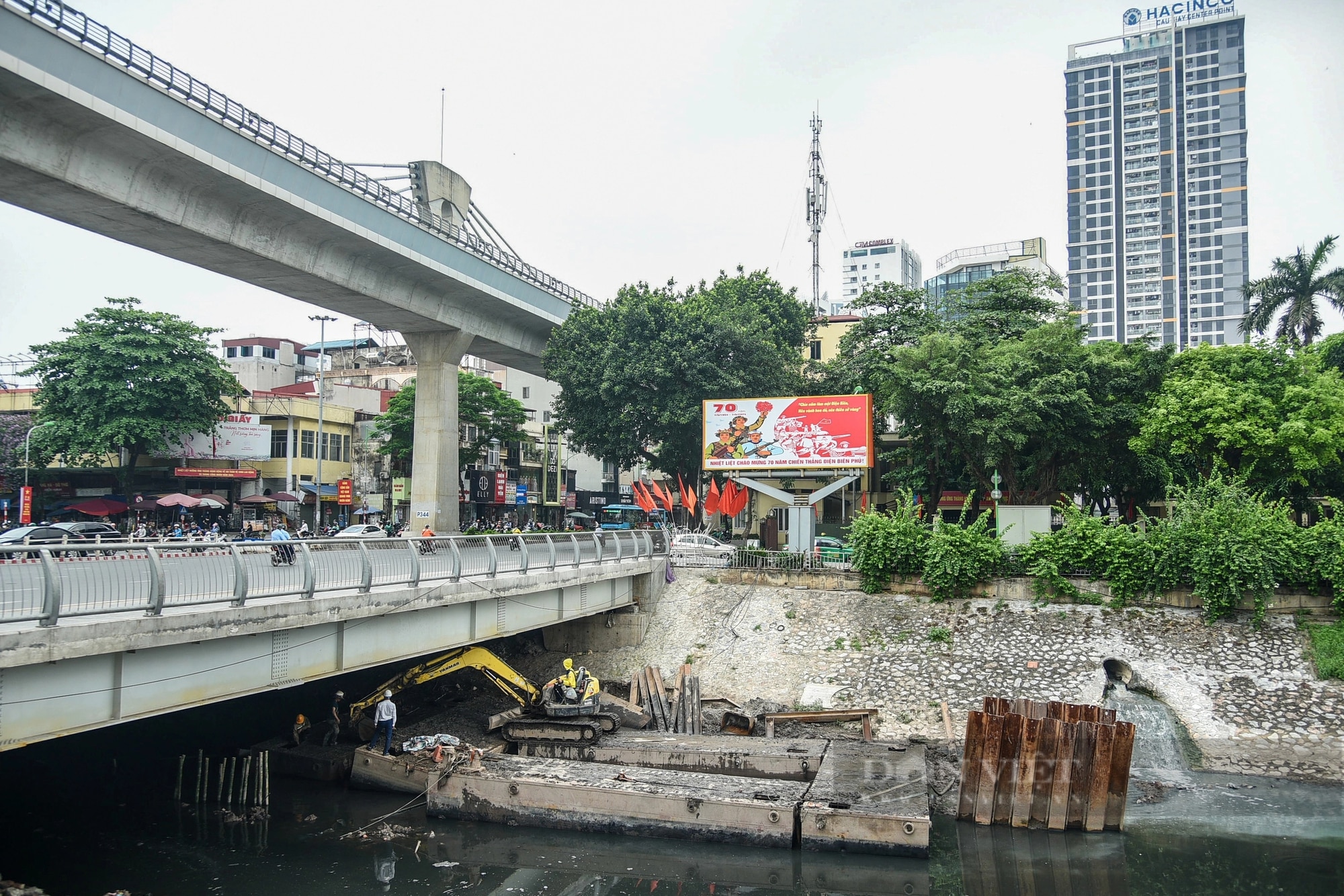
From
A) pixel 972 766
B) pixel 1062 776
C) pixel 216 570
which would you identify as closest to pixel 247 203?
pixel 216 570

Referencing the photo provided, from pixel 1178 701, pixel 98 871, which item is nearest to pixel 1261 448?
pixel 1178 701

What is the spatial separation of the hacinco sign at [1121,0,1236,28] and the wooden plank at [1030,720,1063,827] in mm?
148166

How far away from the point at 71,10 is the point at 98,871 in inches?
770

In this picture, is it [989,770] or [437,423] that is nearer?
[989,770]

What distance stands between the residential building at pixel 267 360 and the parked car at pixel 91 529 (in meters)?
42.6

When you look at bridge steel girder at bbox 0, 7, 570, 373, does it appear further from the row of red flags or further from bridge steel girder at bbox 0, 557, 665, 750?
bridge steel girder at bbox 0, 557, 665, 750

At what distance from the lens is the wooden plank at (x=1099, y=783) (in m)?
19.0

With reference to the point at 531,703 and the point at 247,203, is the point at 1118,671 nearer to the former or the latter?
the point at 531,703

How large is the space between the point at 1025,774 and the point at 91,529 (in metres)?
30.9

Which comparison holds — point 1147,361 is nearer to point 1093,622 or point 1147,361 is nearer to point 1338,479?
point 1338,479

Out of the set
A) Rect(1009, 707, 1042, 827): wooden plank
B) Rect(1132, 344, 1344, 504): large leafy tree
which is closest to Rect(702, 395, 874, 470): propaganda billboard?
Rect(1132, 344, 1344, 504): large leafy tree

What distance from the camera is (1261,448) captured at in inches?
1403

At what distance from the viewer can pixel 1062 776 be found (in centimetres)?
1930

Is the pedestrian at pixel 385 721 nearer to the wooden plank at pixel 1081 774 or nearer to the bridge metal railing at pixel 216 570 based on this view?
the bridge metal railing at pixel 216 570
